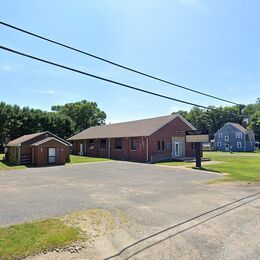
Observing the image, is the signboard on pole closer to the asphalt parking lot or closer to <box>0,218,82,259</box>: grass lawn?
the asphalt parking lot

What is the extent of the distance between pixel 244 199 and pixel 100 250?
7321 mm

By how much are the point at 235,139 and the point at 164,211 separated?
213 ft

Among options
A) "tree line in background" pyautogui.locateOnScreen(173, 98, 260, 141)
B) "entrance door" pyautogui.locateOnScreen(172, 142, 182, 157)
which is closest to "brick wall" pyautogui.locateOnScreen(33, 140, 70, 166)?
"entrance door" pyautogui.locateOnScreen(172, 142, 182, 157)

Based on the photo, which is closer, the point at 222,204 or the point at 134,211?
the point at 134,211

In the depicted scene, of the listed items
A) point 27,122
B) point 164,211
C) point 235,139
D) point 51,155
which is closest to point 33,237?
point 164,211

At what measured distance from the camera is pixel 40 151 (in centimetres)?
2752

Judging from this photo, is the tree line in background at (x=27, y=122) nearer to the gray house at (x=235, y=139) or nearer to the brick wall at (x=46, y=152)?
the brick wall at (x=46, y=152)

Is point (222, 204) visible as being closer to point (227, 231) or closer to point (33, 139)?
point (227, 231)

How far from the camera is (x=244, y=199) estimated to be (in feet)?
35.6

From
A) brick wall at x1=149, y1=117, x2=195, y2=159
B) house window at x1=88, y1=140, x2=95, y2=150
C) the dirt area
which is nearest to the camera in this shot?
the dirt area

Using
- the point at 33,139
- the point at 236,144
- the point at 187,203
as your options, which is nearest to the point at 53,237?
the point at 187,203

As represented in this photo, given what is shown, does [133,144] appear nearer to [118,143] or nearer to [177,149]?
[118,143]

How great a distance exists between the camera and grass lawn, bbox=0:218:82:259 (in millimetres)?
5555

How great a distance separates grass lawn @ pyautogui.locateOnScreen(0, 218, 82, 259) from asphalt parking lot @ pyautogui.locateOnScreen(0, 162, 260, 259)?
0.82m
